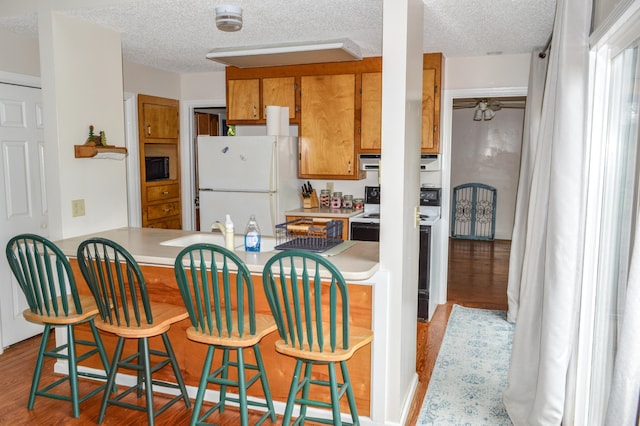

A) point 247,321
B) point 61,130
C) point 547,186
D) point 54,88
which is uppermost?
point 54,88

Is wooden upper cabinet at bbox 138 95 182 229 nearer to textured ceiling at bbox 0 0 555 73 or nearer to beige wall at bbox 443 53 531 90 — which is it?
textured ceiling at bbox 0 0 555 73

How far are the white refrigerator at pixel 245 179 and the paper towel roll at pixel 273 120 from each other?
0.07 m

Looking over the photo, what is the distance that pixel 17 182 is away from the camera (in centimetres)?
375

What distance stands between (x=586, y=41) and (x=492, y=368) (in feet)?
7.01

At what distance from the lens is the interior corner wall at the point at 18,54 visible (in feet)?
11.7

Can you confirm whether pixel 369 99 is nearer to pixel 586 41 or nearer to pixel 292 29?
pixel 292 29

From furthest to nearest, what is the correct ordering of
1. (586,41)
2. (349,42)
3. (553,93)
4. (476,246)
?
(476,246)
(349,42)
(553,93)
(586,41)

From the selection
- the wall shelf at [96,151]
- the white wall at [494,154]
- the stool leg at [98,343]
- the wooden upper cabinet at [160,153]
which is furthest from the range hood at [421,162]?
the white wall at [494,154]

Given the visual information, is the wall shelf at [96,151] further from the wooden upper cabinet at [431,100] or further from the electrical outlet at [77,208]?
the wooden upper cabinet at [431,100]

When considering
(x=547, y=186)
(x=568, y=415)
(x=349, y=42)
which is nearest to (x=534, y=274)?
(x=547, y=186)

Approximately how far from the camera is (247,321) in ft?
8.25

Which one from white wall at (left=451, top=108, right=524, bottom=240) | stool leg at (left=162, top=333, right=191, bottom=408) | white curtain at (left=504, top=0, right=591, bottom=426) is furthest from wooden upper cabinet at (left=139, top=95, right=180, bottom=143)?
white wall at (left=451, top=108, right=524, bottom=240)

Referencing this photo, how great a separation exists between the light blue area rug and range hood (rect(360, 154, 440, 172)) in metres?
1.32

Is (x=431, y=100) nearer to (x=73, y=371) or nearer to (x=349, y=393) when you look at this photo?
(x=349, y=393)
